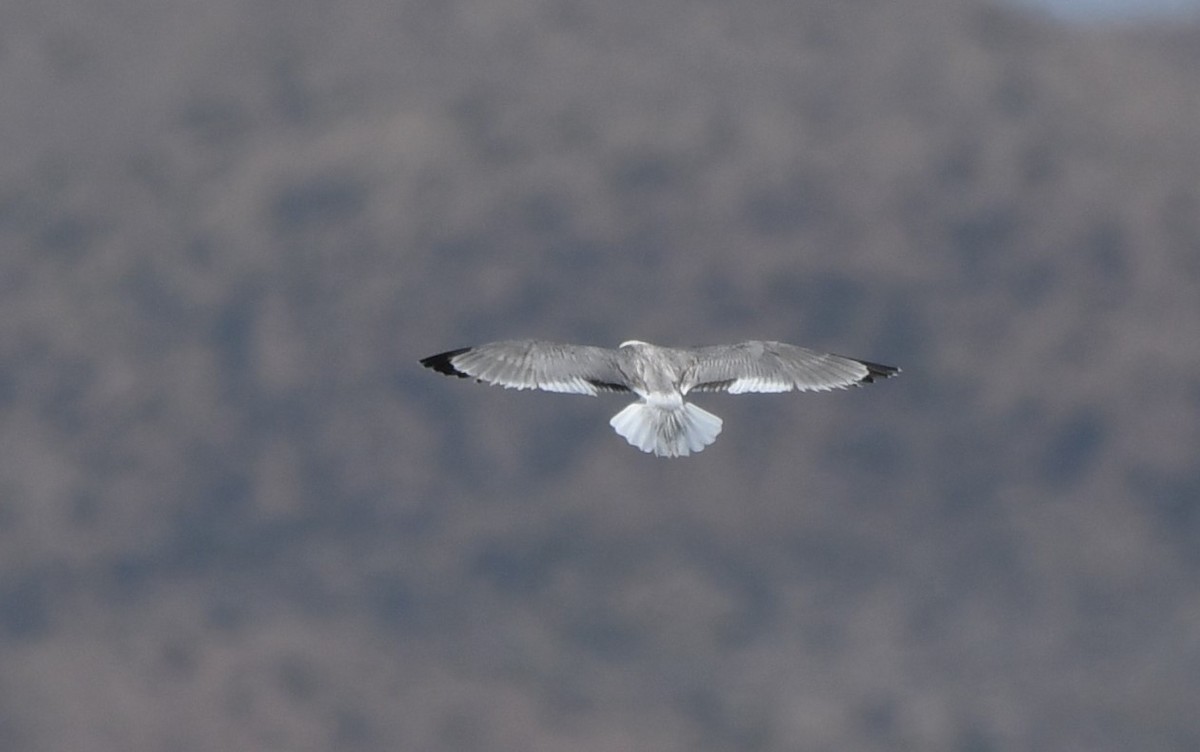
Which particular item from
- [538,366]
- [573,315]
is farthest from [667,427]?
[573,315]

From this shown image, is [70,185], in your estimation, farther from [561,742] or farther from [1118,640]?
[1118,640]

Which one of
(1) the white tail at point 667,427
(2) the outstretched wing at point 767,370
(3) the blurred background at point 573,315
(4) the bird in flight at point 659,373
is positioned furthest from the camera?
(3) the blurred background at point 573,315

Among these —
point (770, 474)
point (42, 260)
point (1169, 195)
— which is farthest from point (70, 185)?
point (1169, 195)

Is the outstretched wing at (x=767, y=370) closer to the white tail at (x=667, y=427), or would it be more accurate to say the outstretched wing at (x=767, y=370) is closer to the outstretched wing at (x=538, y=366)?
the white tail at (x=667, y=427)

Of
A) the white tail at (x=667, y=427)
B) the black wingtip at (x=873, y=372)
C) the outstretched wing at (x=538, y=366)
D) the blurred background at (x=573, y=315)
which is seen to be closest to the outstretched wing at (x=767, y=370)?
the black wingtip at (x=873, y=372)

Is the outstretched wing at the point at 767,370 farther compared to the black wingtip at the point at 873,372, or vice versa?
the black wingtip at the point at 873,372

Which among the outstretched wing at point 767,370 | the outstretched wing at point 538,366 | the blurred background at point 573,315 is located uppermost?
the blurred background at point 573,315

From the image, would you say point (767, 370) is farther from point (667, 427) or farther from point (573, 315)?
point (573, 315)

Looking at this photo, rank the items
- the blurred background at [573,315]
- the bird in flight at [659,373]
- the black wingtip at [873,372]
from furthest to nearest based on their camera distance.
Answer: the blurred background at [573,315] → the black wingtip at [873,372] → the bird in flight at [659,373]
